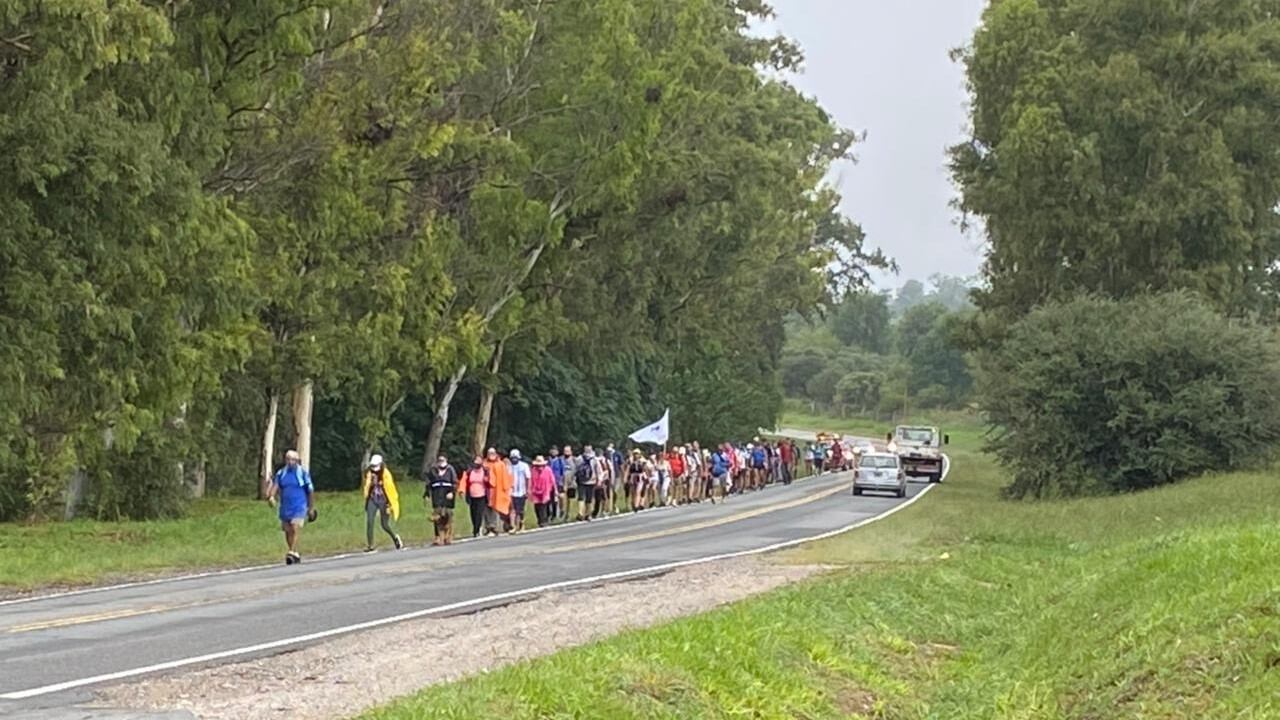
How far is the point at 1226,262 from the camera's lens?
163 feet

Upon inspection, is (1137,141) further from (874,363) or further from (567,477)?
(874,363)

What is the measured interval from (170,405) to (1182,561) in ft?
58.9

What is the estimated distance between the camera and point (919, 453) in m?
66.9

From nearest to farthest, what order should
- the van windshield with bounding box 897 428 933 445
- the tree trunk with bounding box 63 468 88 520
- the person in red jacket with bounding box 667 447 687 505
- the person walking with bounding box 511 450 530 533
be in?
1. the person walking with bounding box 511 450 530 533
2. the tree trunk with bounding box 63 468 88 520
3. the person in red jacket with bounding box 667 447 687 505
4. the van windshield with bounding box 897 428 933 445

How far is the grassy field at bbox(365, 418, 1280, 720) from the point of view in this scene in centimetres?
1045

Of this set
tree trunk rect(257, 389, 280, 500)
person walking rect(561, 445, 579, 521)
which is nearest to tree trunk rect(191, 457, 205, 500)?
tree trunk rect(257, 389, 280, 500)

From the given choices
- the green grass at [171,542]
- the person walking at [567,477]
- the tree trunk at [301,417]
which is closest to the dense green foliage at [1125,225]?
the person walking at [567,477]

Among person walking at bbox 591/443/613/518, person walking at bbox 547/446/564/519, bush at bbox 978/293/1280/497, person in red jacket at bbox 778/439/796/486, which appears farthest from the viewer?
person in red jacket at bbox 778/439/796/486

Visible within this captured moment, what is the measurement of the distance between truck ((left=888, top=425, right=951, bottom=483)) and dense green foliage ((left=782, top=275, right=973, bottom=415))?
59.0 m

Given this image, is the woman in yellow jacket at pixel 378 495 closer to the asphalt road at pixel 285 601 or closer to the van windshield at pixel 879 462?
the asphalt road at pixel 285 601

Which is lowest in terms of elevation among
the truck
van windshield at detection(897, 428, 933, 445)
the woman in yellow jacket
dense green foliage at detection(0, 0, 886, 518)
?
the truck

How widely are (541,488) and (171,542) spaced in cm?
933

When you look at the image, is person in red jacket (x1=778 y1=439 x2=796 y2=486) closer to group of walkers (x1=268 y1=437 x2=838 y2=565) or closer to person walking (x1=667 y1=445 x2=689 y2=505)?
group of walkers (x1=268 y1=437 x2=838 y2=565)

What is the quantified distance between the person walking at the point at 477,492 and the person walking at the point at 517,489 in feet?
2.86
